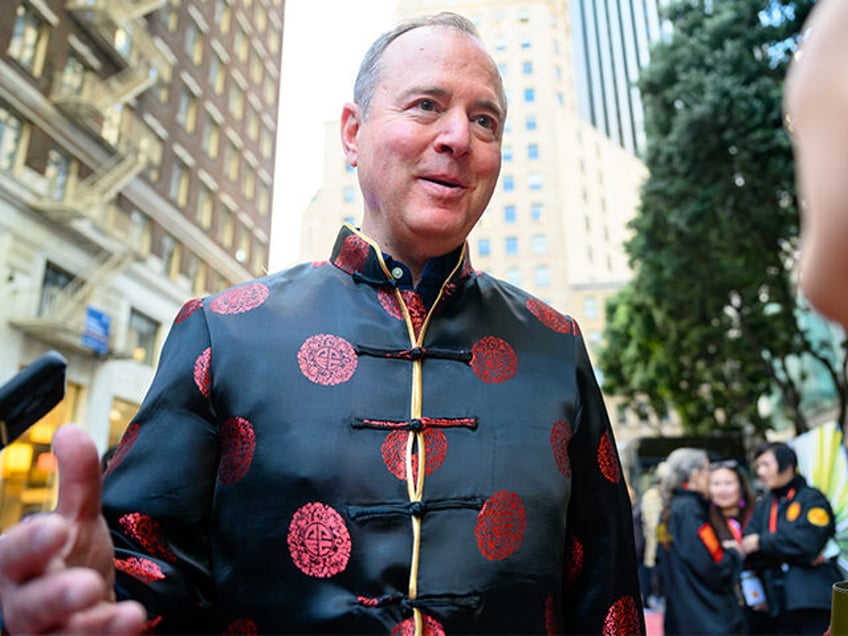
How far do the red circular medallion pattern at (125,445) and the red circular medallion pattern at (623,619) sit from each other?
0.87m

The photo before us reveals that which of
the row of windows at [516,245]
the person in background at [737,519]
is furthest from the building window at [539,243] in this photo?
the person in background at [737,519]

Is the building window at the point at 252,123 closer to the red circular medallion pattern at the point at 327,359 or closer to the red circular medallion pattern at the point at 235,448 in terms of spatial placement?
the red circular medallion pattern at the point at 327,359

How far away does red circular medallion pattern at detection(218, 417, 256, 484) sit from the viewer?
4.01ft

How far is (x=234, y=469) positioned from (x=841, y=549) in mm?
4675

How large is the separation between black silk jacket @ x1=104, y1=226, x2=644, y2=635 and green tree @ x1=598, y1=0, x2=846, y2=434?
415 inches

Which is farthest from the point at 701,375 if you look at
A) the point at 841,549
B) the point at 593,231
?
the point at 593,231

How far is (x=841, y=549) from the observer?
4664 millimetres

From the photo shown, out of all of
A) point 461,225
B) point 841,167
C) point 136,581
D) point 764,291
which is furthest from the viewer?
point 764,291

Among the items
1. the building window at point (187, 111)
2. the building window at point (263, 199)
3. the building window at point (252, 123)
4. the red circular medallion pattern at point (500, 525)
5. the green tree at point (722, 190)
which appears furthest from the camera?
the green tree at point (722, 190)

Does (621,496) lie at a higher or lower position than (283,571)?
higher

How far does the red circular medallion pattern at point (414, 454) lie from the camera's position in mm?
1233

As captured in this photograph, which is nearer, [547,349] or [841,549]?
[547,349]

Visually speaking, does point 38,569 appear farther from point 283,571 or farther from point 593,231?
point 593,231

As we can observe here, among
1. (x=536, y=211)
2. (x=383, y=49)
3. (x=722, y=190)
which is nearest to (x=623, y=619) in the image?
(x=383, y=49)
